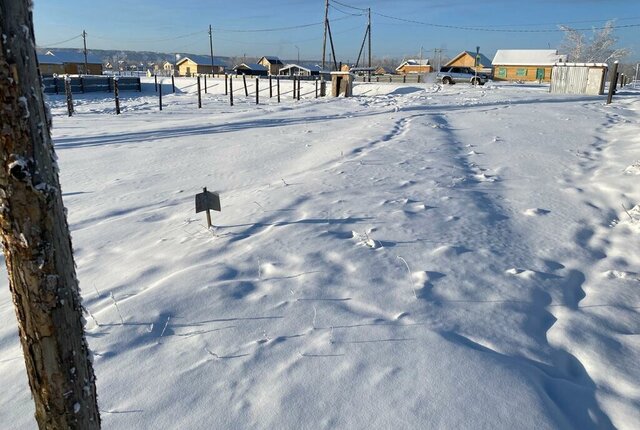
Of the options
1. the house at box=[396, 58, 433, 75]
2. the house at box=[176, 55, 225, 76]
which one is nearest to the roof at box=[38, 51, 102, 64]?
the house at box=[176, 55, 225, 76]

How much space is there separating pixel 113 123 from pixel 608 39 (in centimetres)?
5704

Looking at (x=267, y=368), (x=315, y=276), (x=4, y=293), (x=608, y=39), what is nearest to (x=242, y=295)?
(x=315, y=276)

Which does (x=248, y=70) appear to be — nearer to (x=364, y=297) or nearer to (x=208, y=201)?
(x=208, y=201)

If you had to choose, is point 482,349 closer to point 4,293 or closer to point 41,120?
point 41,120

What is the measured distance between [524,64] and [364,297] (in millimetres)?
62999

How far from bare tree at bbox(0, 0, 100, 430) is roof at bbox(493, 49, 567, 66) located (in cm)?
6470

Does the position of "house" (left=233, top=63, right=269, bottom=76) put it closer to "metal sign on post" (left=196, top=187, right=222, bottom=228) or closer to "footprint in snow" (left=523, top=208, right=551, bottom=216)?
"footprint in snow" (left=523, top=208, right=551, bottom=216)

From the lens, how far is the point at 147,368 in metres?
2.75

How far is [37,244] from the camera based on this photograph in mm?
1343

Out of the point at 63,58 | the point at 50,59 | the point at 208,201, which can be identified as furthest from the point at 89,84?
the point at 208,201

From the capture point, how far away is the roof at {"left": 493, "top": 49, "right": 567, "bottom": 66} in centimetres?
5747

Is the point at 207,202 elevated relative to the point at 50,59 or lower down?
lower down

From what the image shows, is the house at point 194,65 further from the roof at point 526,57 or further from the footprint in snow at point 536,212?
the footprint in snow at point 536,212

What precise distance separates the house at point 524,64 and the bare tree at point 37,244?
63456 millimetres
